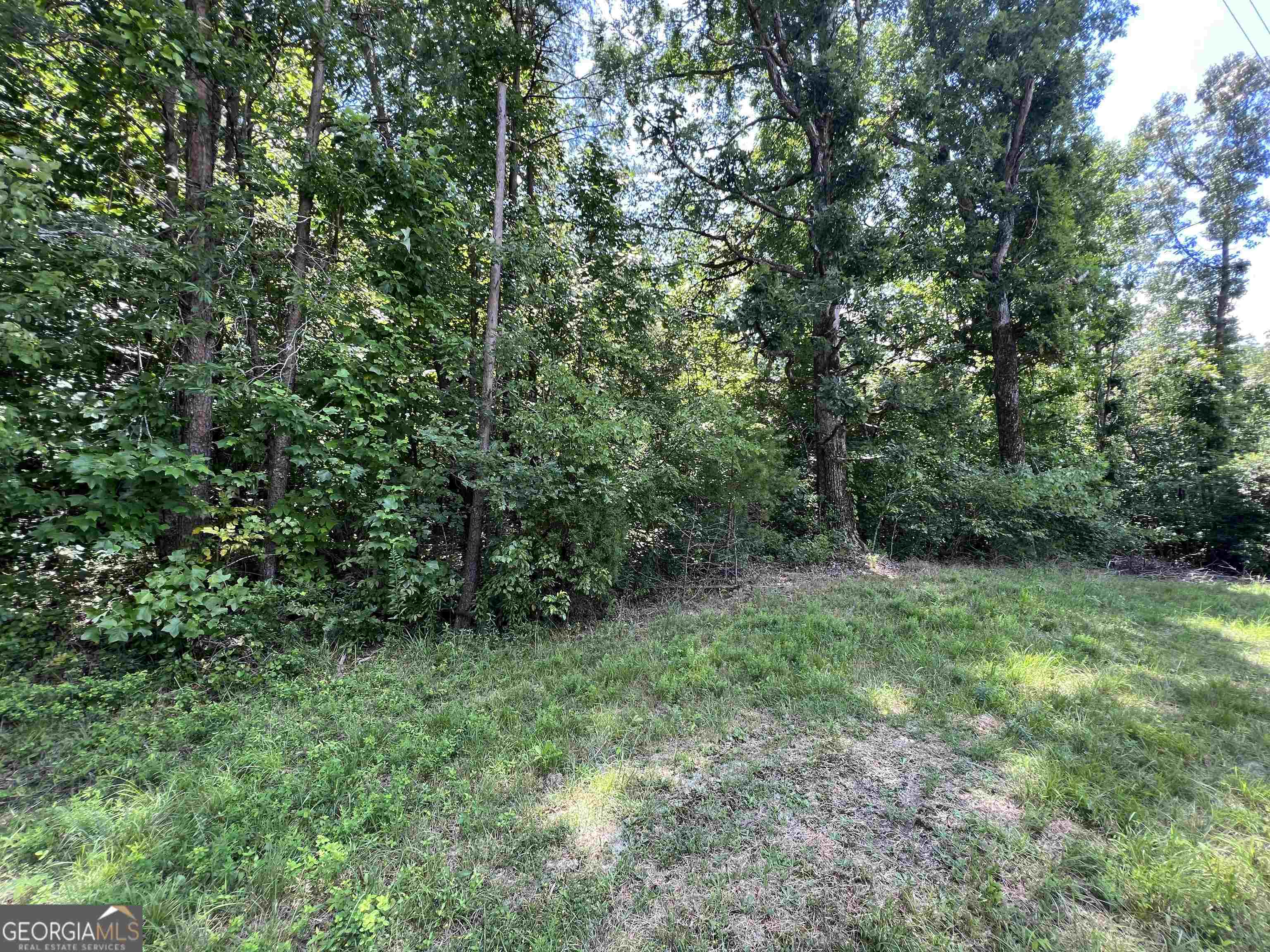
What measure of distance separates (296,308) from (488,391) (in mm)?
1907

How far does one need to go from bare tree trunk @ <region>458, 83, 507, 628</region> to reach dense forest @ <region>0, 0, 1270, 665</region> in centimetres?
5

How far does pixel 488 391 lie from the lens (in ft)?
16.2

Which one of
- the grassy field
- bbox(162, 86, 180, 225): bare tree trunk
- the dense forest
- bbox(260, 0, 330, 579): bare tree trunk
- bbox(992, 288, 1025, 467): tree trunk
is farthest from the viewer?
bbox(992, 288, 1025, 467): tree trunk

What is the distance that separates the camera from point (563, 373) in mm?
5199

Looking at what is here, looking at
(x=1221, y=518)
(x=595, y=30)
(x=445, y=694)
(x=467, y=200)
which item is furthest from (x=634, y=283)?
(x=1221, y=518)

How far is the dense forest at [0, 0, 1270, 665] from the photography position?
11.5 ft

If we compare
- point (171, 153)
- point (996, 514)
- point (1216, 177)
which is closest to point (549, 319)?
point (171, 153)

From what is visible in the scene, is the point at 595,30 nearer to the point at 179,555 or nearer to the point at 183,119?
the point at 183,119

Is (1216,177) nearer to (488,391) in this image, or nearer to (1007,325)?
(1007,325)

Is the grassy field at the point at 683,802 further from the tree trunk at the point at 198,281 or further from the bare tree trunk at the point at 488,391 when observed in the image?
the tree trunk at the point at 198,281

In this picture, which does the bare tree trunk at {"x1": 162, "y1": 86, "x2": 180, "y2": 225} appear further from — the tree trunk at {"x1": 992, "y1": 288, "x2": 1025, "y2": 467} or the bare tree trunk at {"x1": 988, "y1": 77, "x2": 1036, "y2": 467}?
the tree trunk at {"x1": 992, "y1": 288, "x2": 1025, "y2": 467}

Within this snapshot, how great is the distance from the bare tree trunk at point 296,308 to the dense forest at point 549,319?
34mm

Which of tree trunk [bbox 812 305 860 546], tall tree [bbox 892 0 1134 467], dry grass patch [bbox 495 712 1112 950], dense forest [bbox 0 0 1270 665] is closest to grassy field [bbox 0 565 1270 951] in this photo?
dry grass patch [bbox 495 712 1112 950]

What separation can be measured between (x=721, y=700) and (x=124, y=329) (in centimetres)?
558
